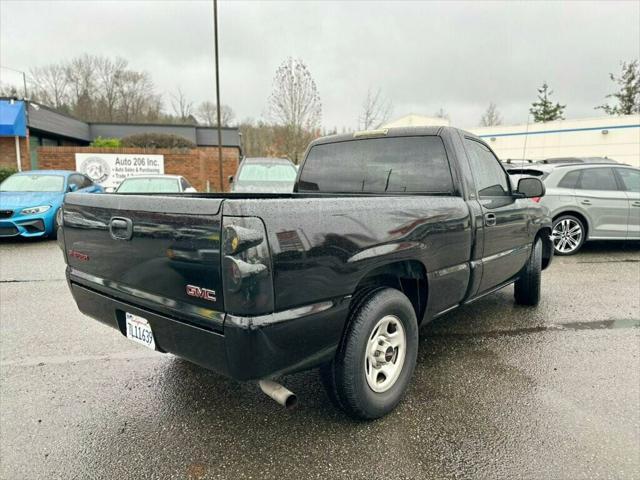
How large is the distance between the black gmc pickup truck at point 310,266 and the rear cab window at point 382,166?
0.01 m

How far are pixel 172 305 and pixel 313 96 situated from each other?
20.4m

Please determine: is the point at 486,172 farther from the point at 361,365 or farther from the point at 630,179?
the point at 630,179

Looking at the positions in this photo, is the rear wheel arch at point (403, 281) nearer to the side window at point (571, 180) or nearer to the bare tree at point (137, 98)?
the side window at point (571, 180)

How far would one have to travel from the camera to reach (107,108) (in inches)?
1692

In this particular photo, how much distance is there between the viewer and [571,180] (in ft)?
25.3

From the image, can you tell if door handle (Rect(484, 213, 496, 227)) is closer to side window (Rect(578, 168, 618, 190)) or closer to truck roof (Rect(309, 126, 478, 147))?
truck roof (Rect(309, 126, 478, 147))

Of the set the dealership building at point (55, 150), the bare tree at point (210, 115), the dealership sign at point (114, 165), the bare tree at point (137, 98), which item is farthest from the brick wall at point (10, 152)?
the bare tree at point (210, 115)

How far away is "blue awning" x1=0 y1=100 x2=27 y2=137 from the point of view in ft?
50.6

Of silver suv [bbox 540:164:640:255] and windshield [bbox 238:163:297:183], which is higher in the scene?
windshield [bbox 238:163:297:183]

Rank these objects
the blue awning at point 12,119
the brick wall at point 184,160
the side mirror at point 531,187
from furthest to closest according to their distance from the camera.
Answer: the brick wall at point 184,160 → the blue awning at point 12,119 → the side mirror at point 531,187

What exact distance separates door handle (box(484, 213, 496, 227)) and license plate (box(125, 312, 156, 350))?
2664mm

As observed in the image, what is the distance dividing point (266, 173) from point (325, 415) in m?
8.87

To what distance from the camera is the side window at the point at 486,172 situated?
3516 millimetres

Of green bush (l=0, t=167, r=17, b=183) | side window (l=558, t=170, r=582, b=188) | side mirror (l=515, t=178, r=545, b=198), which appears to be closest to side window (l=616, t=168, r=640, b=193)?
side window (l=558, t=170, r=582, b=188)
